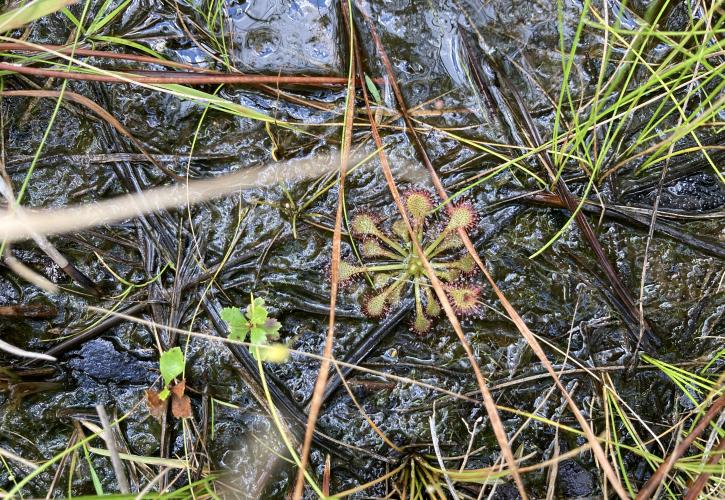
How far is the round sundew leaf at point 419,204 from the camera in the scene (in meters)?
2.47

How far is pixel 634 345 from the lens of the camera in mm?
2494

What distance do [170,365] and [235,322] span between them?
34cm

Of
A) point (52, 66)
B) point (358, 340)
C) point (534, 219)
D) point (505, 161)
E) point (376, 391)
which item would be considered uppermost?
point (52, 66)

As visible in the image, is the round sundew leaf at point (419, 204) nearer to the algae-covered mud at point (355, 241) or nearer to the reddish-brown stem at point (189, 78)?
the algae-covered mud at point (355, 241)

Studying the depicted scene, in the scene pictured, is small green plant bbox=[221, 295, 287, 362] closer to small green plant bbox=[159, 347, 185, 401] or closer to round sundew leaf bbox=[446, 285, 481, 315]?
small green plant bbox=[159, 347, 185, 401]

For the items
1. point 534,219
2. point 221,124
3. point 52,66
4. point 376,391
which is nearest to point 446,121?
point 534,219

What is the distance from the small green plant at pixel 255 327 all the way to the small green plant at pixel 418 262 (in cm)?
38

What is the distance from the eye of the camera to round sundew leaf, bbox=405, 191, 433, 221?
2.47 m

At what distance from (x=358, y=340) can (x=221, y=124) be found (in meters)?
1.19

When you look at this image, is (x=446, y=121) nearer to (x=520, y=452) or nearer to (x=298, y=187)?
(x=298, y=187)

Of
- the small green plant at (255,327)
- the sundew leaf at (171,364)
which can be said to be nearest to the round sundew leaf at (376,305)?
the small green plant at (255,327)

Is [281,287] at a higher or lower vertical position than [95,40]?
lower

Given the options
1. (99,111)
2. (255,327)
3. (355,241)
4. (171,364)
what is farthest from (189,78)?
(171,364)

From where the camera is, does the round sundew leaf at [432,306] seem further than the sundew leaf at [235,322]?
Yes
